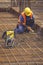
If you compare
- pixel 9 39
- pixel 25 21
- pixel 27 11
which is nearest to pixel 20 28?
pixel 25 21

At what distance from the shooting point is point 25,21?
11.3 metres

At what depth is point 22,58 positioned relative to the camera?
8.00 meters

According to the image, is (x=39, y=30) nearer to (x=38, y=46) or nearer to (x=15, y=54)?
(x=38, y=46)

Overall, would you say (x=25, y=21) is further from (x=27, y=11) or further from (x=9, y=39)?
(x=9, y=39)

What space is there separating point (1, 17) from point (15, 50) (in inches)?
261

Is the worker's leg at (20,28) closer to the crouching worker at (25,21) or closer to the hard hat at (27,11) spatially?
the crouching worker at (25,21)

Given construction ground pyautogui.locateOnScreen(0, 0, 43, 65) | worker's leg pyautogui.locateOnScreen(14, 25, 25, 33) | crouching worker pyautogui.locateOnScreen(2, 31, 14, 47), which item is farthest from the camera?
worker's leg pyautogui.locateOnScreen(14, 25, 25, 33)

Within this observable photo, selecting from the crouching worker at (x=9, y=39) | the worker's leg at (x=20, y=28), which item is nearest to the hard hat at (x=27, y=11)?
the worker's leg at (x=20, y=28)

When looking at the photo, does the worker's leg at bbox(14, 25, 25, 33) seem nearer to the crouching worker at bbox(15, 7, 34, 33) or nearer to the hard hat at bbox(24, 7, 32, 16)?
the crouching worker at bbox(15, 7, 34, 33)

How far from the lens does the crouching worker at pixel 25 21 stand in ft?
36.7

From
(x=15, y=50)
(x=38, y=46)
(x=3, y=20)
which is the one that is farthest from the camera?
(x=3, y=20)

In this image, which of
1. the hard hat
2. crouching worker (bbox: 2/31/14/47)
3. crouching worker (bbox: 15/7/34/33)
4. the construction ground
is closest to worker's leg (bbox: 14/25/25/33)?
crouching worker (bbox: 15/7/34/33)

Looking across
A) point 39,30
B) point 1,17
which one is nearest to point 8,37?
point 39,30

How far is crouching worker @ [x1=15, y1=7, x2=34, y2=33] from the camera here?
36.7ft
